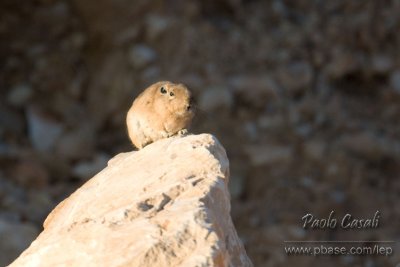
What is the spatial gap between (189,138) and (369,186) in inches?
230

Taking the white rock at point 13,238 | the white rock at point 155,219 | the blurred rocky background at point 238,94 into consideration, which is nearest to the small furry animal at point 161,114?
the white rock at point 155,219

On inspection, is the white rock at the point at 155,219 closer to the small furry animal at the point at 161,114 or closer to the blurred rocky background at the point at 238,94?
the small furry animal at the point at 161,114

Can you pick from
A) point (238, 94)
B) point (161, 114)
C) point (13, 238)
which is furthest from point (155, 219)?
point (238, 94)

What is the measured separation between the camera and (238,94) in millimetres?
11688

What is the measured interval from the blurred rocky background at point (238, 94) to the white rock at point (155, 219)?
5.17 metres

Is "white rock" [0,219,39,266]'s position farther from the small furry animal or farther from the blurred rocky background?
the small furry animal

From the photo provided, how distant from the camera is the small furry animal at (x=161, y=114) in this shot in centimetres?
729

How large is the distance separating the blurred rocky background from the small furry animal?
11.5 feet

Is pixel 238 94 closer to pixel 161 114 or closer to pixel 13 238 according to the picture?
pixel 13 238

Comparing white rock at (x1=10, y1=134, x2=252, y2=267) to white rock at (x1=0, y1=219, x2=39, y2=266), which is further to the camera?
white rock at (x1=0, y1=219, x2=39, y2=266)

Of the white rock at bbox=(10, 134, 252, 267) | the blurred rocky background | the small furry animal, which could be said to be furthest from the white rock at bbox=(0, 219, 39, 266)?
the white rock at bbox=(10, 134, 252, 267)

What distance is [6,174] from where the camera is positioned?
37.5 ft

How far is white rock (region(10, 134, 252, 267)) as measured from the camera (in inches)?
188

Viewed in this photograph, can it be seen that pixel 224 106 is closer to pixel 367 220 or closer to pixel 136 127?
pixel 367 220
